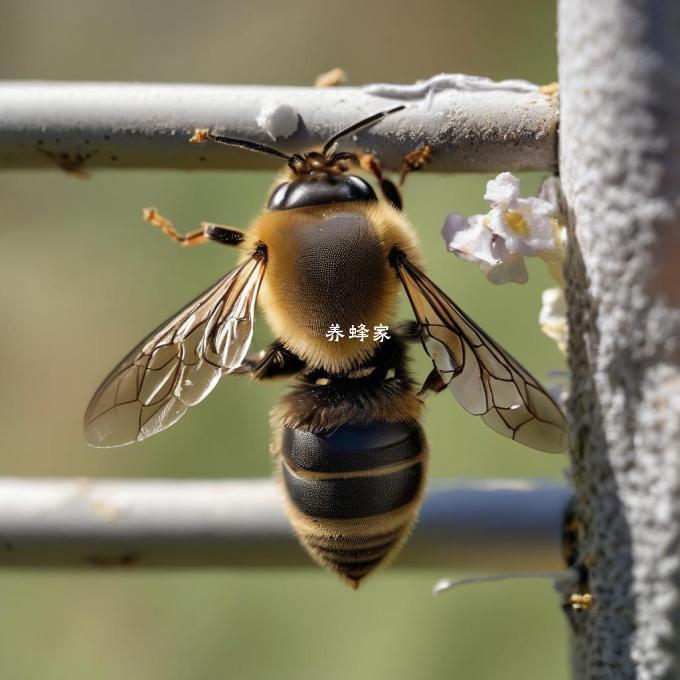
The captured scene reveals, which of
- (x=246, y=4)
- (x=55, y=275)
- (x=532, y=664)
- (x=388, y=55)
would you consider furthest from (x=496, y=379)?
(x=246, y=4)

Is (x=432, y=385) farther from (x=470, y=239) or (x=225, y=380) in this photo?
(x=225, y=380)

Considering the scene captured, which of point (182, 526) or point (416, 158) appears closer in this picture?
point (416, 158)

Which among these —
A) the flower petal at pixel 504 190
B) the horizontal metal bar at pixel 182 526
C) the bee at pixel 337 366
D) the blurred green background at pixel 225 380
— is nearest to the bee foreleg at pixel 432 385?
the bee at pixel 337 366

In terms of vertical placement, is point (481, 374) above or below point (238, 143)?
below

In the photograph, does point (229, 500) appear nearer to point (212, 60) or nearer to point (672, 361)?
point (672, 361)

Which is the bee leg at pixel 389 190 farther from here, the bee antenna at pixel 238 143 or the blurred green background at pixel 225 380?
the blurred green background at pixel 225 380

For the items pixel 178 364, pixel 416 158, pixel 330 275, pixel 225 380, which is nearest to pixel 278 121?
pixel 416 158

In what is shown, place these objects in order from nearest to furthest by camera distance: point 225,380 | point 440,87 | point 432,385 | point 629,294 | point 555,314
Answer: point 629,294
point 440,87
point 555,314
point 432,385
point 225,380

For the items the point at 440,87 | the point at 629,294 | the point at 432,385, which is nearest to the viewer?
the point at 629,294
